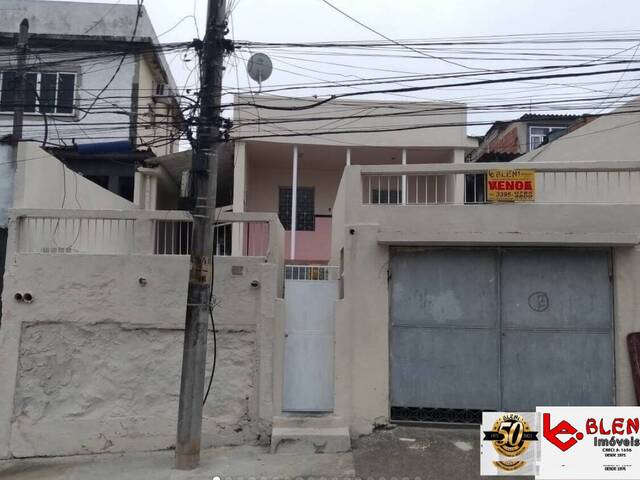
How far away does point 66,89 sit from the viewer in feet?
49.3

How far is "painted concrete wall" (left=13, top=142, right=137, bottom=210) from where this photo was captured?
719cm

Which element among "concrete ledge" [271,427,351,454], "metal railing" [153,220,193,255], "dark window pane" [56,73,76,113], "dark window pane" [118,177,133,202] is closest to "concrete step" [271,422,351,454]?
"concrete ledge" [271,427,351,454]

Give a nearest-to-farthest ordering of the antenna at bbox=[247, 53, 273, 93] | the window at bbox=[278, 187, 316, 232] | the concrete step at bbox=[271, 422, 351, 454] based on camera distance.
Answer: the concrete step at bbox=[271, 422, 351, 454]
the antenna at bbox=[247, 53, 273, 93]
the window at bbox=[278, 187, 316, 232]

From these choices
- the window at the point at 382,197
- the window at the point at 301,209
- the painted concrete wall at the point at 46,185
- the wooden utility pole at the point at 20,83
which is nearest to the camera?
the painted concrete wall at the point at 46,185

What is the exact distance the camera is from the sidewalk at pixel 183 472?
18.7 feet

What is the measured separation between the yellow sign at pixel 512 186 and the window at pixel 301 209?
334 inches

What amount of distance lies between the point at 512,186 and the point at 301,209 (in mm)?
8886

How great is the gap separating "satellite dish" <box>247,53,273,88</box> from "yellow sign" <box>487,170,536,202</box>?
7.57 meters

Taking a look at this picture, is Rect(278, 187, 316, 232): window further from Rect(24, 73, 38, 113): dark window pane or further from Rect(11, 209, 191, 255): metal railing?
Rect(11, 209, 191, 255): metal railing

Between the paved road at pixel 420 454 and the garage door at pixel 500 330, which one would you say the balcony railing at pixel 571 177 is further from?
the paved road at pixel 420 454

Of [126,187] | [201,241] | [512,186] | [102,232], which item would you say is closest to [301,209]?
[126,187]

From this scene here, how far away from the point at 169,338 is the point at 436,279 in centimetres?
346

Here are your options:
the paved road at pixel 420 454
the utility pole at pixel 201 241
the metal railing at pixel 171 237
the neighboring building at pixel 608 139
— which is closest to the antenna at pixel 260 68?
the metal railing at pixel 171 237

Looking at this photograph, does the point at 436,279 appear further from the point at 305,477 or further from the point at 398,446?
the point at 305,477
